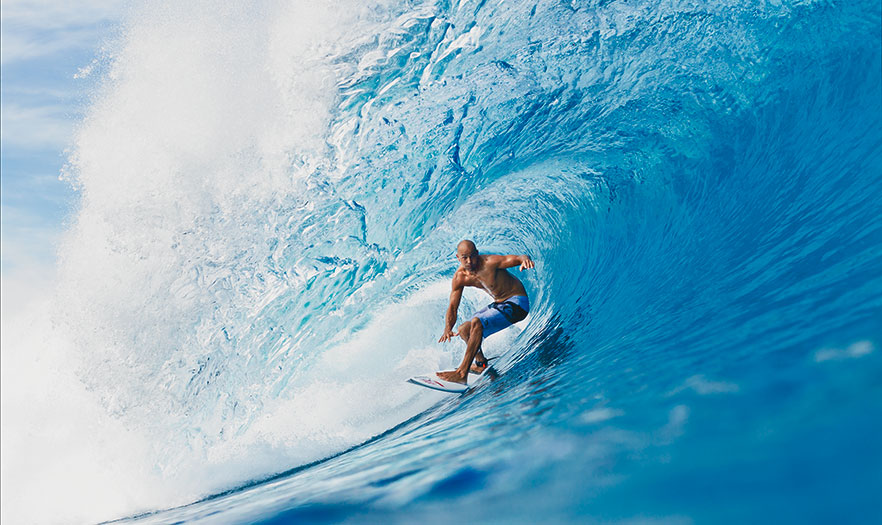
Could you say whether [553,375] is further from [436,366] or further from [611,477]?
[436,366]

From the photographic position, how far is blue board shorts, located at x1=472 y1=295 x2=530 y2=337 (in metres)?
4.85

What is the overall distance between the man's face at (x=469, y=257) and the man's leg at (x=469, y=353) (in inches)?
19.0

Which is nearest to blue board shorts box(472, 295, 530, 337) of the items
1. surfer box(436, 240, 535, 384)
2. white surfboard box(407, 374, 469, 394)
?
surfer box(436, 240, 535, 384)

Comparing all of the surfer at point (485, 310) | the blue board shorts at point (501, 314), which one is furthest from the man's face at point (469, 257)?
the blue board shorts at point (501, 314)

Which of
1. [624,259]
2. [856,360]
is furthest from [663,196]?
[856,360]

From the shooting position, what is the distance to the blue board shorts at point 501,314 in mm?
4852

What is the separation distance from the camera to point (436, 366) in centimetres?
562

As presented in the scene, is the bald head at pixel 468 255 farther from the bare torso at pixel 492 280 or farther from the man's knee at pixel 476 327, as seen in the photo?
the man's knee at pixel 476 327

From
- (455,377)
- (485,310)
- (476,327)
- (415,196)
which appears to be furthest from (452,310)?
(415,196)

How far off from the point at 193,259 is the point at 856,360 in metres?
5.90

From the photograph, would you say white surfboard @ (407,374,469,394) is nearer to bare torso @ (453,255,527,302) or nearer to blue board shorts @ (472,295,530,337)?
blue board shorts @ (472,295,530,337)

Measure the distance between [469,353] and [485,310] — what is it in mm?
459

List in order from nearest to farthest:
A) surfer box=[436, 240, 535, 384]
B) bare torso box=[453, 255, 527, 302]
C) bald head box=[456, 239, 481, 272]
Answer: bald head box=[456, 239, 481, 272] → surfer box=[436, 240, 535, 384] → bare torso box=[453, 255, 527, 302]

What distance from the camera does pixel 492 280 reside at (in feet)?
15.9
